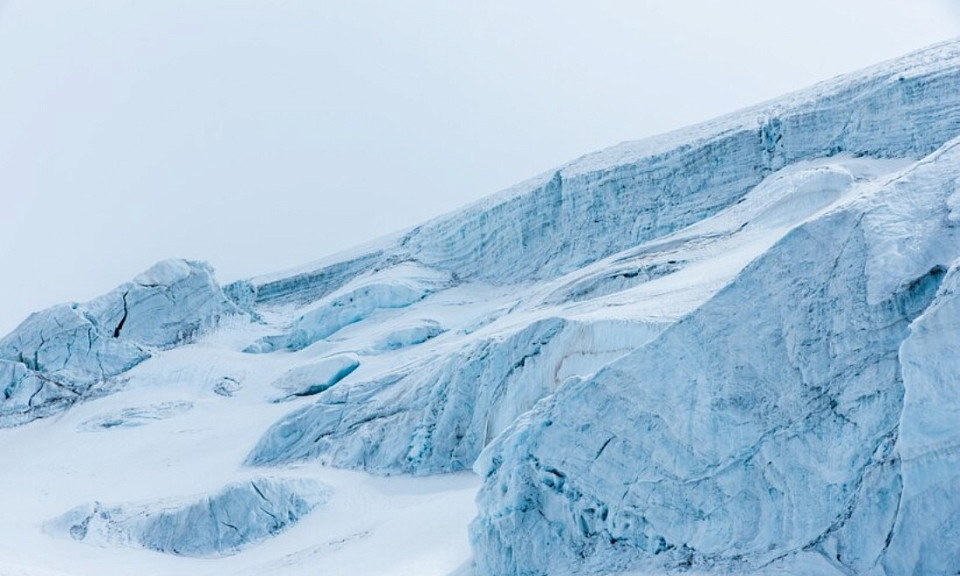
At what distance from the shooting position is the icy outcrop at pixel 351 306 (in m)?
29.4

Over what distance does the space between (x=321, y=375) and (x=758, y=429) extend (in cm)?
1700

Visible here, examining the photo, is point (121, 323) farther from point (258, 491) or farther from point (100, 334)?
point (258, 491)

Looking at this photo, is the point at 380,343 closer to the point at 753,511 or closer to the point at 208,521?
the point at 208,521

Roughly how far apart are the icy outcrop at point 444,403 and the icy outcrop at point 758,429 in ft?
12.1

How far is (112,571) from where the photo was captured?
12.6 meters

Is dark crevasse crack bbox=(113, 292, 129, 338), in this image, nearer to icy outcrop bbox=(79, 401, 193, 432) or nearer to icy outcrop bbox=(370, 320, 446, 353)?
icy outcrop bbox=(79, 401, 193, 432)

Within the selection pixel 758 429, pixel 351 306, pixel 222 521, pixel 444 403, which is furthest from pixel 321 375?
pixel 758 429

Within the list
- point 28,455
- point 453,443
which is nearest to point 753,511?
point 453,443

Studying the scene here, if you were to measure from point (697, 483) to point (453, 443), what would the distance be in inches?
288

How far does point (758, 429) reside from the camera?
7.33 metres

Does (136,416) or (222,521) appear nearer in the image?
(222,521)

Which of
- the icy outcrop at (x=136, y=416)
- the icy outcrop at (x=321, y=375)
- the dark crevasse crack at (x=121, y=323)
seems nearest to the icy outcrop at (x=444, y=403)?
the icy outcrop at (x=321, y=375)

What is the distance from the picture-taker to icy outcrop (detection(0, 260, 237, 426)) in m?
26.4

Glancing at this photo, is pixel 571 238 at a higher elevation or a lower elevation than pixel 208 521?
higher
